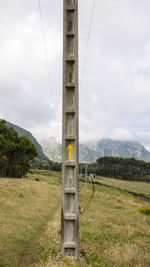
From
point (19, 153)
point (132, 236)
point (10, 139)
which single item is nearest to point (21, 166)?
point (19, 153)

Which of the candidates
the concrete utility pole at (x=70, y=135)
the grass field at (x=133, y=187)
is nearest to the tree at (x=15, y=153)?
the grass field at (x=133, y=187)

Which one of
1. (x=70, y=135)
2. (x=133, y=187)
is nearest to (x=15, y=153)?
(x=70, y=135)

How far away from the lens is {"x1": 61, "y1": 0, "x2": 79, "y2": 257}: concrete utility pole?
7.66 meters

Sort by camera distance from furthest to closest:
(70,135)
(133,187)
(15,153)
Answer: (133,187), (15,153), (70,135)

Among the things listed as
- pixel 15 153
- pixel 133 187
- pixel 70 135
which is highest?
pixel 15 153

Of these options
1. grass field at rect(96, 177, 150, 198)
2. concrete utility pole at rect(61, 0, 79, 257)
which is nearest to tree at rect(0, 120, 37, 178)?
grass field at rect(96, 177, 150, 198)

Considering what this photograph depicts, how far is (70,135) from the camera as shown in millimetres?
7918

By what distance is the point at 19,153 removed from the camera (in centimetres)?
6309

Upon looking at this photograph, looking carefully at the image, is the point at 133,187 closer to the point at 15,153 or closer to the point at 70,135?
the point at 15,153

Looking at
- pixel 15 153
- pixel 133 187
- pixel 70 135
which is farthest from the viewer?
pixel 133 187

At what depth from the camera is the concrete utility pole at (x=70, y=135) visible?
766 centimetres

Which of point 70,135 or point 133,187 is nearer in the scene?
point 70,135

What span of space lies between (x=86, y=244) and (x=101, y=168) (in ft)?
Answer: 502

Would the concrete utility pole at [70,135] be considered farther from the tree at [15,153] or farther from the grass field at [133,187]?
the grass field at [133,187]
